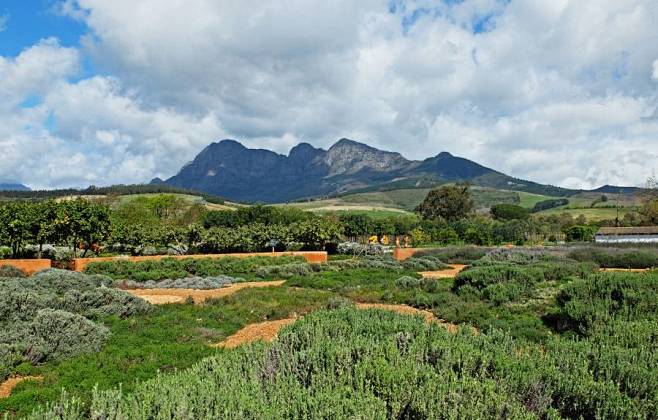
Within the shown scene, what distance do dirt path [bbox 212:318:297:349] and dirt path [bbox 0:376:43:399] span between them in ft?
10.2

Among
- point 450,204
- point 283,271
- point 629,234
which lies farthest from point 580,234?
point 283,271

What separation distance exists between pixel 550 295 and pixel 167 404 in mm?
12064

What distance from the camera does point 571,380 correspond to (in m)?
4.43

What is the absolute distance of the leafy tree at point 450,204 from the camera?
79.2m

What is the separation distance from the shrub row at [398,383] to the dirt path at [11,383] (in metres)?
3.07

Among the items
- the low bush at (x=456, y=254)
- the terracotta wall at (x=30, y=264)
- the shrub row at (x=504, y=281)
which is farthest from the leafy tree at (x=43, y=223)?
the shrub row at (x=504, y=281)

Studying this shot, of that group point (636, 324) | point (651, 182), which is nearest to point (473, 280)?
point (636, 324)

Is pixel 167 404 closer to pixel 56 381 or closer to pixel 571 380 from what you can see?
pixel 571 380

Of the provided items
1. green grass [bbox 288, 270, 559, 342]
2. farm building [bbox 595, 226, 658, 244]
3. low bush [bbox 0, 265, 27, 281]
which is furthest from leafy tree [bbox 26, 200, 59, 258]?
farm building [bbox 595, 226, 658, 244]

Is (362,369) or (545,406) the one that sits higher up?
(362,369)

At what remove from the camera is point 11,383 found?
713cm

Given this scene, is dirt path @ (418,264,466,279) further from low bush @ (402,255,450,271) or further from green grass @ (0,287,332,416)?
green grass @ (0,287,332,416)

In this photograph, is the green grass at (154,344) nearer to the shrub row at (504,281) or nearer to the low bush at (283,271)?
the shrub row at (504,281)

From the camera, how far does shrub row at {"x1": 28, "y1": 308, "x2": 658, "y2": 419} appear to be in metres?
3.55
